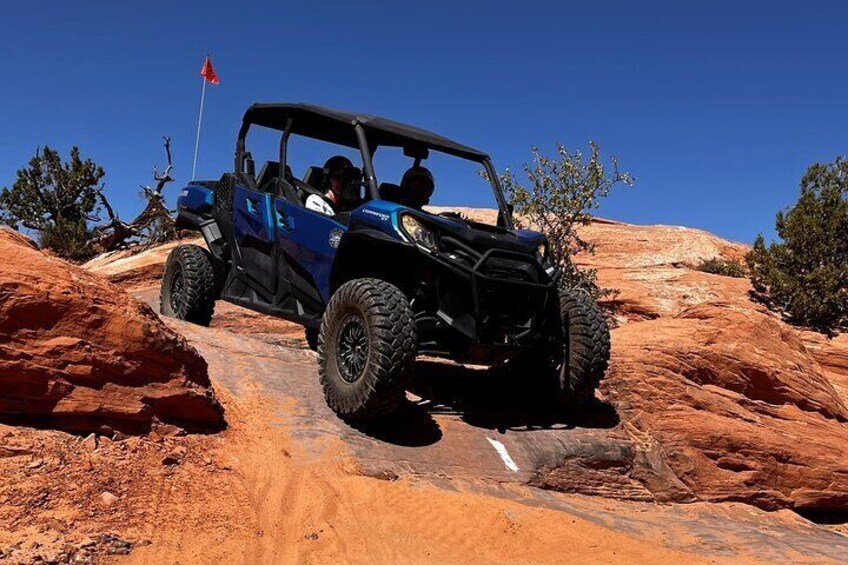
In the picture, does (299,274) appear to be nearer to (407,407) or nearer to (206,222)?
(407,407)

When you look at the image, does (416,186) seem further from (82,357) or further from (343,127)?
Result: (82,357)

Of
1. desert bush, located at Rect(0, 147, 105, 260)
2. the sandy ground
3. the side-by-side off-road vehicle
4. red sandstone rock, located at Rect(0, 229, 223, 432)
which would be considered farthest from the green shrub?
the sandy ground

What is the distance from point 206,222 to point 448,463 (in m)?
4.26

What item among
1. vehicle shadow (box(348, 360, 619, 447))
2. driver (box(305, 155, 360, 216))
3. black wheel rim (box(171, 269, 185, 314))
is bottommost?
vehicle shadow (box(348, 360, 619, 447))

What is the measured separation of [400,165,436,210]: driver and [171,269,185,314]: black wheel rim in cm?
276

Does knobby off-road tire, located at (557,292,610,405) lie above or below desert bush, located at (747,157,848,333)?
below

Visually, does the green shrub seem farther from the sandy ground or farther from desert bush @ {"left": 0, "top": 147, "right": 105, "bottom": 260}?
the sandy ground

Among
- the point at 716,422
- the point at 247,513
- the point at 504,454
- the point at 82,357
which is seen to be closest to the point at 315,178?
the point at 504,454

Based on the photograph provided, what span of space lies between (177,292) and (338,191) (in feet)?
8.29

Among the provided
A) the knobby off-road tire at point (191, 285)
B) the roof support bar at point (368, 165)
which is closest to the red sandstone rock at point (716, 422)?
the roof support bar at point (368, 165)

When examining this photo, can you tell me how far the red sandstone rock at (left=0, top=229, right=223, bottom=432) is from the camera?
3.68 meters

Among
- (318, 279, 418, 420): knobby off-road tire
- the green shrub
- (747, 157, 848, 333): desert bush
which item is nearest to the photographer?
(318, 279, 418, 420): knobby off-road tire

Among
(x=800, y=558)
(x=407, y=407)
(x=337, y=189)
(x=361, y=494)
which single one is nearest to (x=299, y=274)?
(x=337, y=189)

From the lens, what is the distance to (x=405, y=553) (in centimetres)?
354
